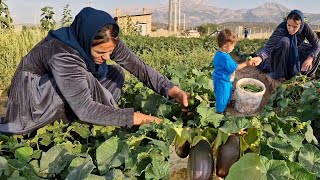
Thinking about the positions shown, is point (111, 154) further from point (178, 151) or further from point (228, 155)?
point (228, 155)

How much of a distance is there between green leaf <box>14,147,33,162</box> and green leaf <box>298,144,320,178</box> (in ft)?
4.14

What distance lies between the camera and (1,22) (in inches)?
390

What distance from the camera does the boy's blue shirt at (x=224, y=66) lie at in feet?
17.0

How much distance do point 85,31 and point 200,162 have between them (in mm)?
1066

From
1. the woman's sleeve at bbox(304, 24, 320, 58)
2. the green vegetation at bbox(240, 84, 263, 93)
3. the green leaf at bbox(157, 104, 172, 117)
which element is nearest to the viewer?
the green leaf at bbox(157, 104, 172, 117)

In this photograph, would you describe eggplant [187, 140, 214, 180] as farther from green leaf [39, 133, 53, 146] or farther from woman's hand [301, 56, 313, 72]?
woman's hand [301, 56, 313, 72]

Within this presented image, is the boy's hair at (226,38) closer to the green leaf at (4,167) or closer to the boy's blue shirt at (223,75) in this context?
the boy's blue shirt at (223,75)

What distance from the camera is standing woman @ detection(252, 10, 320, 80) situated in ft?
21.0

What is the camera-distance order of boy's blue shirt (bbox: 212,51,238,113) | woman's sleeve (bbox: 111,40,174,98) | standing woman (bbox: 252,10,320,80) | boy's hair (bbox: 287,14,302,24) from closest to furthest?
woman's sleeve (bbox: 111,40,174,98)
boy's blue shirt (bbox: 212,51,238,113)
boy's hair (bbox: 287,14,302,24)
standing woman (bbox: 252,10,320,80)

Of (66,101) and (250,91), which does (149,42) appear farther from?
(66,101)

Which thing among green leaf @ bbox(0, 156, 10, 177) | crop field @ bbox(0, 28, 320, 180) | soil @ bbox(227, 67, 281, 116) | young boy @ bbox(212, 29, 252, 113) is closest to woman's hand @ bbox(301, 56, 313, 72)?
soil @ bbox(227, 67, 281, 116)

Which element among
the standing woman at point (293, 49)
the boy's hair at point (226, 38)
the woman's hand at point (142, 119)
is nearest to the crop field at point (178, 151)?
the woman's hand at point (142, 119)

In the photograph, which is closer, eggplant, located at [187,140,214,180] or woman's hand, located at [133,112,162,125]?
eggplant, located at [187,140,214,180]

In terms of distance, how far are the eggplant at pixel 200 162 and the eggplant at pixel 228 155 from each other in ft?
0.14
